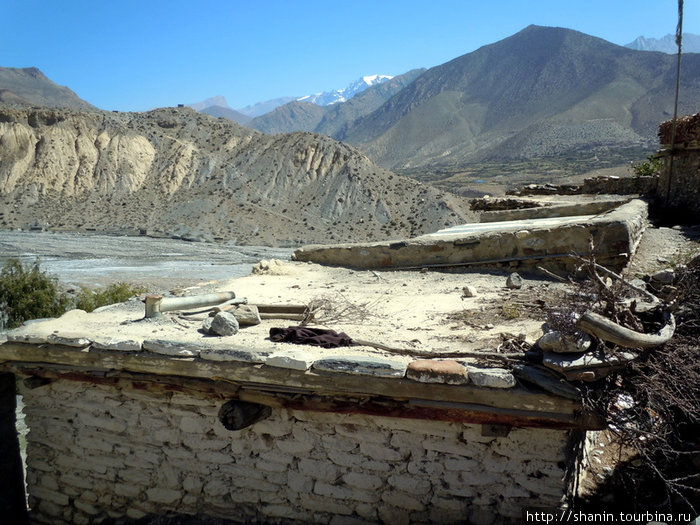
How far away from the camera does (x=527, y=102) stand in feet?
332

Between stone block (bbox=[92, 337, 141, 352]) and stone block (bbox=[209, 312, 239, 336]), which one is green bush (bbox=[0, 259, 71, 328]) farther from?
stone block (bbox=[209, 312, 239, 336])

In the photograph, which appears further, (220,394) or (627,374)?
(220,394)

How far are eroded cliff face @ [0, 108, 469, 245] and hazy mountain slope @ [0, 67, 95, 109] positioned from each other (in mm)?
48253

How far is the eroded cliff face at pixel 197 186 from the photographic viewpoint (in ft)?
120

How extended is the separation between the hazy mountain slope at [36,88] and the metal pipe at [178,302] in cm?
9135

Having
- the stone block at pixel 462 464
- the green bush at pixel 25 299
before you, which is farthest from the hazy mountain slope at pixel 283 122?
the stone block at pixel 462 464

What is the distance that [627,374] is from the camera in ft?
9.64

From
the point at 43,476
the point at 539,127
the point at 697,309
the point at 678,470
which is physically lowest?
the point at 43,476

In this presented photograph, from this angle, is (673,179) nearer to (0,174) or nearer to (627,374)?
(627,374)

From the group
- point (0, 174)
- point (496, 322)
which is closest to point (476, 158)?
point (0, 174)

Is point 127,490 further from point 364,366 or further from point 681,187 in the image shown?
point 681,187

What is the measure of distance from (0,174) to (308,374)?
44.8m

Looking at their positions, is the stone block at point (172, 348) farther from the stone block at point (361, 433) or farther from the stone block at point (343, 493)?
the stone block at point (343, 493)

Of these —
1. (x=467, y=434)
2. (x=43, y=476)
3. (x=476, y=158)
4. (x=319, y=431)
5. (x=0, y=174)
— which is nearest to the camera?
(x=467, y=434)
